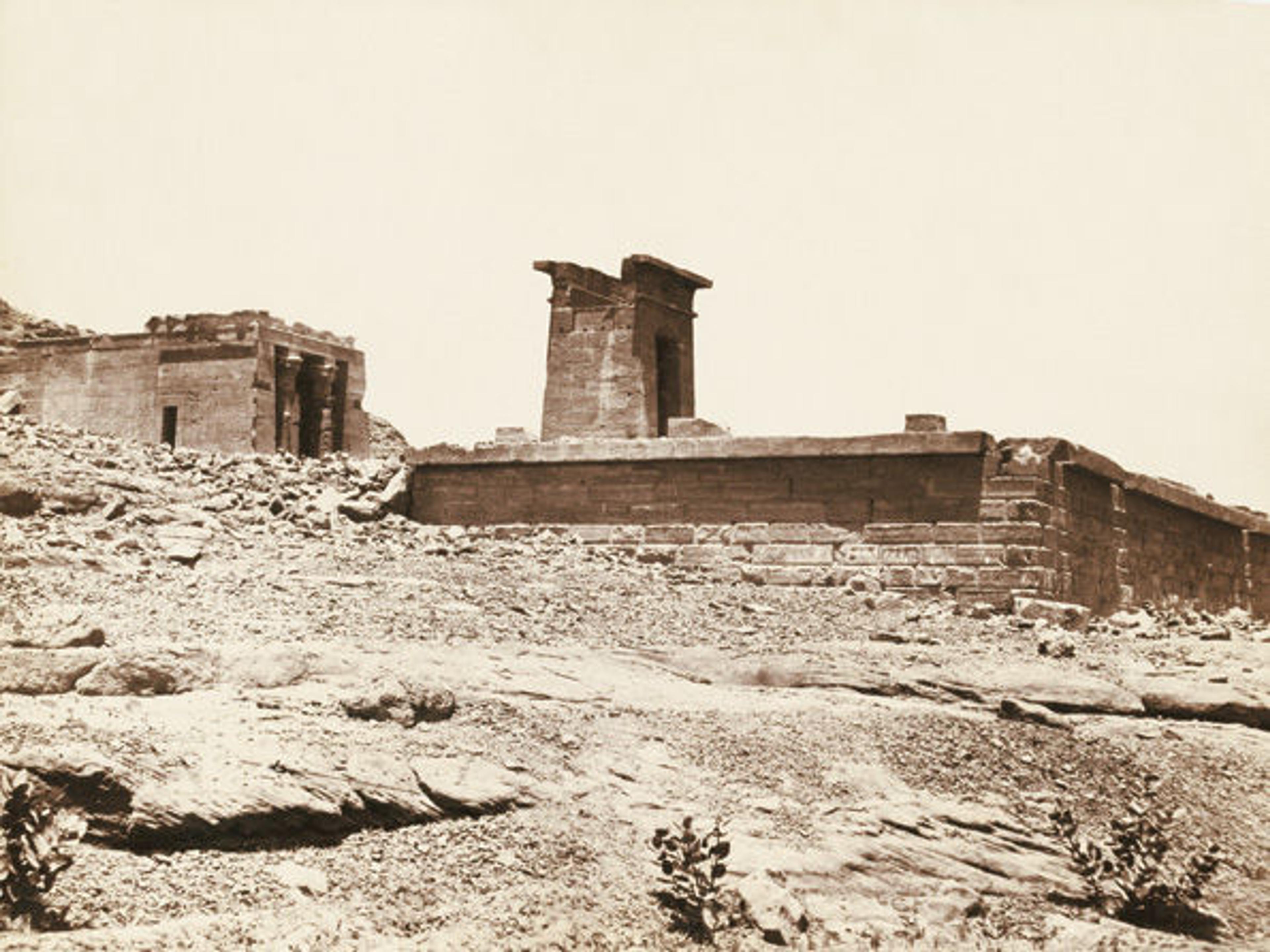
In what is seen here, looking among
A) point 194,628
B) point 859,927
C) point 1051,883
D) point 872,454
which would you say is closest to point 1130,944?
point 1051,883

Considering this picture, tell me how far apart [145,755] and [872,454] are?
26.3 feet

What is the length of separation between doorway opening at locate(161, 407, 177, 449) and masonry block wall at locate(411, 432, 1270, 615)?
1490 centimetres

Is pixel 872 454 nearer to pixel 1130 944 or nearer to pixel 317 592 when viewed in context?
pixel 317 592

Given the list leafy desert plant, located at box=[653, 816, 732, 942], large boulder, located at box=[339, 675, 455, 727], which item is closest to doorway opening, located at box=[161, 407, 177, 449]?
large boulder, located at box=[339, 675, 455, 727]

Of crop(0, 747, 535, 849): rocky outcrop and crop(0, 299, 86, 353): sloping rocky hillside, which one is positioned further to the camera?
crop(0, 299, 86, 353): sloping rocky hillside

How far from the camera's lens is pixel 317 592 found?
395 inches

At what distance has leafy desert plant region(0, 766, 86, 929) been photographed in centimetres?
556

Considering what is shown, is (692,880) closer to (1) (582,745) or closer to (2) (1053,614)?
(1) (582,745)

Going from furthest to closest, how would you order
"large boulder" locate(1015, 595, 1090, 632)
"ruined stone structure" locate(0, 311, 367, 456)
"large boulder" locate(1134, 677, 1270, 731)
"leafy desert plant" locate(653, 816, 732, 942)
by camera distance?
1. "ruined stone structure" locate(0, 311, 367, 456)
2. "large boulder" locate(1015, 595, 1090, 632)
3. "large boulder" locate(1134, 677, 1270, 731)
4. "leafy desert plant" locate(653, 816, 732, 942)

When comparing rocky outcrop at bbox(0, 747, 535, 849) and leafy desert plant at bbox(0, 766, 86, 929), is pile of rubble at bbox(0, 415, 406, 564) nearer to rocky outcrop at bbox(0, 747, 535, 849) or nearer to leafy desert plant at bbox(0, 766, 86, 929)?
rocky outcrop at bbox(0, 747, 535, 849)

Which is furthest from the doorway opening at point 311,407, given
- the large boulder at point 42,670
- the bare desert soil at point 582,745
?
the large boulder at point 42,670

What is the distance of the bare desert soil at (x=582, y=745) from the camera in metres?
6.27

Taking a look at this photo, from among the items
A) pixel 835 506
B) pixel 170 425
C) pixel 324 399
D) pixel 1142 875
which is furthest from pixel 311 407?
pixel 1142 875

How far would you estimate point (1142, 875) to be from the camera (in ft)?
24.3
